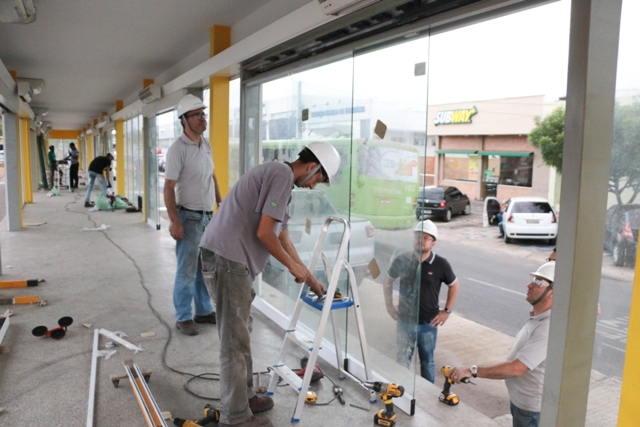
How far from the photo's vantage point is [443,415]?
3.14 metres

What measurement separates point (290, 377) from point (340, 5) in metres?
2.26

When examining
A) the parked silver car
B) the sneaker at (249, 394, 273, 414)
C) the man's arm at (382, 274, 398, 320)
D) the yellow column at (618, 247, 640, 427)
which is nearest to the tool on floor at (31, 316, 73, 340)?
the parked silver car

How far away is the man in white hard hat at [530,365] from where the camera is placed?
2777 millimetres

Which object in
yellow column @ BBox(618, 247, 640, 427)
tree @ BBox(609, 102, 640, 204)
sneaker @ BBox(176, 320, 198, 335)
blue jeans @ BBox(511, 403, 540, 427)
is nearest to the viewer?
yellow column @ BBox(618, 247, 640, 427)

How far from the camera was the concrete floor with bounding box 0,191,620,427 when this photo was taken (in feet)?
10.0

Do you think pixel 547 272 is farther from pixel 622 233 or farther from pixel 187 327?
pixel 187 327

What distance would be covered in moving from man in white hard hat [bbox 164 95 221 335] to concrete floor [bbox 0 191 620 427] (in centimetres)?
38

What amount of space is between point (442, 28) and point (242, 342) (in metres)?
2.17

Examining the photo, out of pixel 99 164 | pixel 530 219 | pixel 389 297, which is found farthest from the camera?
pixel 530 219

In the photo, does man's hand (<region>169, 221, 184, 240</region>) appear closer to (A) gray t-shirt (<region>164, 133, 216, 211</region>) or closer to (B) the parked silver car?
(A) gray t-shirt (<region>164, 133, 216, 211</region>)

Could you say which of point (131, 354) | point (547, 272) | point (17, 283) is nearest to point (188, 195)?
point (131, 354)

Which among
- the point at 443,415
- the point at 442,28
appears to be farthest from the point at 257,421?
the point at 442,28

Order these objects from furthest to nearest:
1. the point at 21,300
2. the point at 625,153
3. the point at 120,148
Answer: the point at 120,148 < the point at 21,300 < the point at 625,153

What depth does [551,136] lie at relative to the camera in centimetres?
1647
